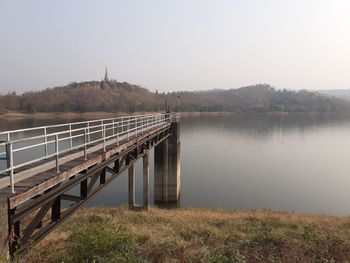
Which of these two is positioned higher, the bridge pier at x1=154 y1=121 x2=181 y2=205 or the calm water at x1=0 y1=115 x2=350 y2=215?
the bridge pier at x1=154 y1=121 x2=181 y2=205

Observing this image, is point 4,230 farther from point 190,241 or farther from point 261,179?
point 261,179

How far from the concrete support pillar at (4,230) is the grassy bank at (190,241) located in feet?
4.75

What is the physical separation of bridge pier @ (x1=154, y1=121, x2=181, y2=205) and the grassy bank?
867cm

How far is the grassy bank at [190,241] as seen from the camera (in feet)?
28.4

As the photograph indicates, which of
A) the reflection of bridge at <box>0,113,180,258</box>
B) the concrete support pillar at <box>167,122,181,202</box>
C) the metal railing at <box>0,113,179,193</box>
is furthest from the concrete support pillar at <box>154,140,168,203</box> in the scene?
the reflection of bridge at <box>0,113,180,258</box>

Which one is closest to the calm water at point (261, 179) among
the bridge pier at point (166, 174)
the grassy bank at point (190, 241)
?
the bridge pier at point (166, 174)

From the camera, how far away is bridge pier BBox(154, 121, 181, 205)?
2914 cm

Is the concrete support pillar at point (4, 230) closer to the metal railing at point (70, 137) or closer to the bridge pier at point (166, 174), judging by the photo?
the metal railing at point (70, 137)

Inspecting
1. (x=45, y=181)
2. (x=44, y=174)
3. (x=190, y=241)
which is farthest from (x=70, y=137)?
(x=190, y=241)

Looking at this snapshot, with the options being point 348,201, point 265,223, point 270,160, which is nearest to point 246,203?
point 348,201

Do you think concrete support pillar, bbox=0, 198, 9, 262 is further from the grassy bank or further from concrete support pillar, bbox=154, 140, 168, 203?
concrete support pillar, bbox=154, 140, 168, 203

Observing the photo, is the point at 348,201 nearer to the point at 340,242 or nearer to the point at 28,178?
the point at 340,242

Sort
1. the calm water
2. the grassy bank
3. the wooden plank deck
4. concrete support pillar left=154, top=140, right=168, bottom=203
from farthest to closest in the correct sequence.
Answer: concrete support pillar left=154, top=140, right=168, bottom=203, the calm water, the grassy bank, the wooden plank deck

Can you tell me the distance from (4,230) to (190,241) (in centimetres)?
844
